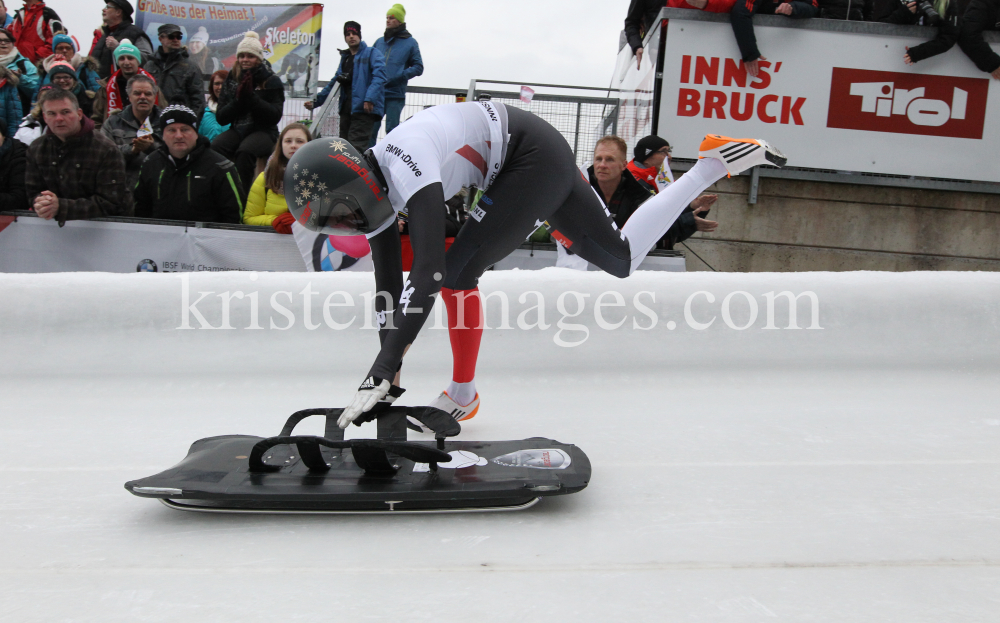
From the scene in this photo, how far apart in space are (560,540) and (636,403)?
4.15ft

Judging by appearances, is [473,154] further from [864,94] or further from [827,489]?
[864,94]

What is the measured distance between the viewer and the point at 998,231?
5.58 meters

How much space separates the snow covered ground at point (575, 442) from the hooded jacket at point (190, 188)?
1.16 metres

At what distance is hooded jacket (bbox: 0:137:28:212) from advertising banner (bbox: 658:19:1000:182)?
417 cm

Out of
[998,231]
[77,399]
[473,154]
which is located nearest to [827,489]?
[473,154]

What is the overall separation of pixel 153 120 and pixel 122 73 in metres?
0.82

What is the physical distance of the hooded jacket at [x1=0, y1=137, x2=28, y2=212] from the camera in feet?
13.8

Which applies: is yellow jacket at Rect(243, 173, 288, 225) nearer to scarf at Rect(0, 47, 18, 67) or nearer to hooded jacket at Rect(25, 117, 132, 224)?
hooded jacket at Rect(25, 117, 132, 224)

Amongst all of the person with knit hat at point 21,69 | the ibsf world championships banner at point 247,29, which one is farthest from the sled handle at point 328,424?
the ibsf world championships banner at point 247,29

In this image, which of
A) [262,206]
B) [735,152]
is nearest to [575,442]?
[735,152]

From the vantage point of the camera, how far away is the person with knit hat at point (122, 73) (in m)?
5.33

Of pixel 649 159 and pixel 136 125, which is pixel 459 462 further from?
pixel 136 125

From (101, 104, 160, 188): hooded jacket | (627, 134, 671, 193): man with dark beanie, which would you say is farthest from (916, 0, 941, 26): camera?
(101, 104, 160, 188): hooded jacket

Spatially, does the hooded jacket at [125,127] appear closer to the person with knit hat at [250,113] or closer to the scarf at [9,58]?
the person with knit hat at [250,113]
